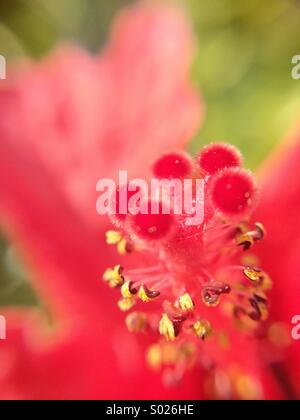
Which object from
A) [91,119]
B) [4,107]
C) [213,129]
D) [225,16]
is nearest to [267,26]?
[225,16]

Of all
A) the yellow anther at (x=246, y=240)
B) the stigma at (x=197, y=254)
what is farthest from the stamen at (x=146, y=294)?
the yellow anther at (x=246, y=240)

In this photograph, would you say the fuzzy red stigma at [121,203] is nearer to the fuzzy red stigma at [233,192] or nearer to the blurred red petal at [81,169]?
the fuzzy red stigma at [233,192]

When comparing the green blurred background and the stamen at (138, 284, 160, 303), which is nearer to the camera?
the stamen at (138, 284, 160, 303)

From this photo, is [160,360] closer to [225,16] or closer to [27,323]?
[27,323]

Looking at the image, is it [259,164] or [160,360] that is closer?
[160,360]

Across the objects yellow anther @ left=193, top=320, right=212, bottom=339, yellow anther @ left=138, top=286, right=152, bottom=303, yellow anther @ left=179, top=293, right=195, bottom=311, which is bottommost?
yellow anther @ left=193, top=320, right=212, bottom=339

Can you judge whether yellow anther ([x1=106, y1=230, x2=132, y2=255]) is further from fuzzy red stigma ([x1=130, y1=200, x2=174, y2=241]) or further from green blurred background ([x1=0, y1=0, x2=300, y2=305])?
green blurred background ([x1=0, y1=0, x2=300, y2=305])

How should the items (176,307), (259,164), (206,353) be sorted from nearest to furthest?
(176,307) → (206,353) → (259,164)

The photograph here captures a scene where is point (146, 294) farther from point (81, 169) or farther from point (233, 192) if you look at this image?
point (81, 169)

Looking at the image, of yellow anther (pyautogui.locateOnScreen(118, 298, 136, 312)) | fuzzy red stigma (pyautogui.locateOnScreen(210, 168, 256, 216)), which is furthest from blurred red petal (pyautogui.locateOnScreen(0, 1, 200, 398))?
fuzzy red stigma (pyautogui.locateOnScreen(210, 168, 256, 216))
